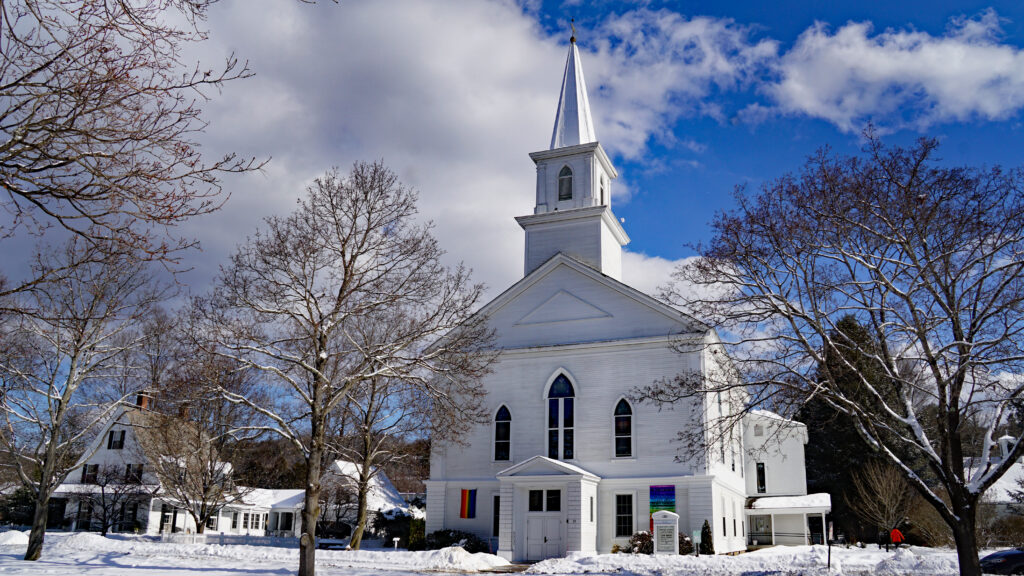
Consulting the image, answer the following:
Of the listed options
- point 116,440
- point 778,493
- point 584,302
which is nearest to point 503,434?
point 584,302

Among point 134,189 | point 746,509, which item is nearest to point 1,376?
point 134,189

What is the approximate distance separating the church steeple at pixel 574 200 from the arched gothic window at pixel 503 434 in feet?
22.6

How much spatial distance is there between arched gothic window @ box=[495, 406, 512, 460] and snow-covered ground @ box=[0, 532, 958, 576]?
566 centimetres

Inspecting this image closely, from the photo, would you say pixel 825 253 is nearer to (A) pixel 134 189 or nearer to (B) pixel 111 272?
(A) pixel 134 189

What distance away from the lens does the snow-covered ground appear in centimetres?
2008

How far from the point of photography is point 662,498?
89.9 feet

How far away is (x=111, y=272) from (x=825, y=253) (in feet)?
66.6

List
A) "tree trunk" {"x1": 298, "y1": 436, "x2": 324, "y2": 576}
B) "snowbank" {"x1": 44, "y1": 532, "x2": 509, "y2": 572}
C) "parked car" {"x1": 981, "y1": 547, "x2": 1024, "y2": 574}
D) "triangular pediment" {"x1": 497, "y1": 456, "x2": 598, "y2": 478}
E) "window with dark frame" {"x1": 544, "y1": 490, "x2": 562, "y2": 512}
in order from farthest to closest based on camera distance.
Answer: "window with dark frame" {"x1": 544, "y1": 490, "x2": 562, "y2": 512} < "triangular pediment" {"x1": 497, "y1": 456, "x2": 598, "y2": 478} < "snowbank" {"x1": 44, "y1": 532, "x2": 509, "y2": 572} < "parked car" {"x1": 981, "y1": 547, "x2": 1024, "y2": 574} < "tree trunk" {"x1": 298, "y1": 436, "x2": 324, "y2": 576}

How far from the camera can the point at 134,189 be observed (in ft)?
23.2

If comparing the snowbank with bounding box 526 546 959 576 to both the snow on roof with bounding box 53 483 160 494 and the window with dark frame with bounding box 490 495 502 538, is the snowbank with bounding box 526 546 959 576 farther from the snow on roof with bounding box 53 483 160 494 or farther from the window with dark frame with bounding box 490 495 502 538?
the snow on roof with bounding box 53 483 160 494

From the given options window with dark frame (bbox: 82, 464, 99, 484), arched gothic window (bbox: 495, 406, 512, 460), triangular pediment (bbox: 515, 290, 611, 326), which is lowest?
window with dark frame (bbox: 82, 464, 99, 484)

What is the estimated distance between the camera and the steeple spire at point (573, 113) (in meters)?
36.8

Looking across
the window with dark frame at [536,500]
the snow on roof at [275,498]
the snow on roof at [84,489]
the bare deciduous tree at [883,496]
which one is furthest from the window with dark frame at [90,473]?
the bare deciduous tree at [883,496]

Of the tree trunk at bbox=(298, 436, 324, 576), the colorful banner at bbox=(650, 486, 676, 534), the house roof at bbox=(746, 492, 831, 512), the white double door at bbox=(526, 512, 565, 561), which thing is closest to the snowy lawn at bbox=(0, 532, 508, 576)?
the white double door at bbox=(526, 512, 565, 561)
